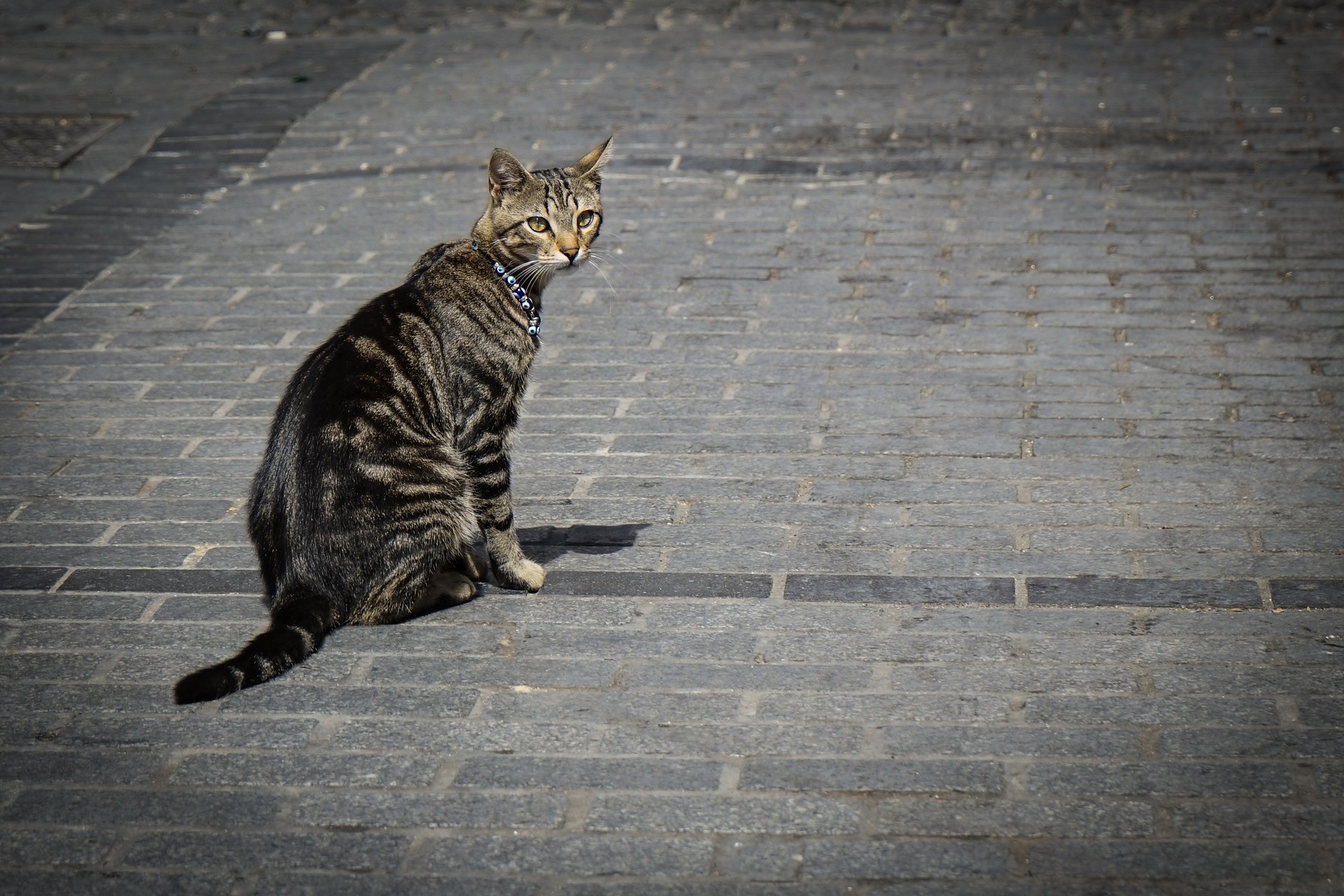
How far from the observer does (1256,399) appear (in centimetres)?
644

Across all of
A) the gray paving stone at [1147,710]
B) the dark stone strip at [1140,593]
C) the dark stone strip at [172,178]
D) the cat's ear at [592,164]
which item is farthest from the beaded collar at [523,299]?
the dark stone strip at [172,178]

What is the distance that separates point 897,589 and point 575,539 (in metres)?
1.23

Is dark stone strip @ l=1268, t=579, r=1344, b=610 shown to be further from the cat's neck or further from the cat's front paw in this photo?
the cat's neck

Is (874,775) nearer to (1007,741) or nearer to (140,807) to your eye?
(1007,741)

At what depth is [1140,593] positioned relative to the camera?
16.3 ft

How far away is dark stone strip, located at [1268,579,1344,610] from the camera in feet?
15.9

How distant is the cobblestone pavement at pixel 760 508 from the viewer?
3865 millimetres

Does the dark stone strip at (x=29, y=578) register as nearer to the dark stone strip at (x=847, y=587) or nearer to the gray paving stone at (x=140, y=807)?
the dark stone strip at (x=847, y=587)

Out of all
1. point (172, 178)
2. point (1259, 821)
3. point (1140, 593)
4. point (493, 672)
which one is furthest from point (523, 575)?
point (172, 178)

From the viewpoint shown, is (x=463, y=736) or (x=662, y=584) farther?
(x=662, y=584)

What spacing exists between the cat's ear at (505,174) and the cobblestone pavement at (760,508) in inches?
50.0

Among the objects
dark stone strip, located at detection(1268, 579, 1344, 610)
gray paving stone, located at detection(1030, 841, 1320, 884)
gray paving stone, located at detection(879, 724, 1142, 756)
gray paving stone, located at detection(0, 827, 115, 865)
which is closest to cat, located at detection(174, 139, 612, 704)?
gray paving stone, located at detection(0, 827, 115, 865)

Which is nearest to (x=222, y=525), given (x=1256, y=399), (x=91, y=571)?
(x=91, y=571)

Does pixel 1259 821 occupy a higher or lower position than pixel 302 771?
lower
